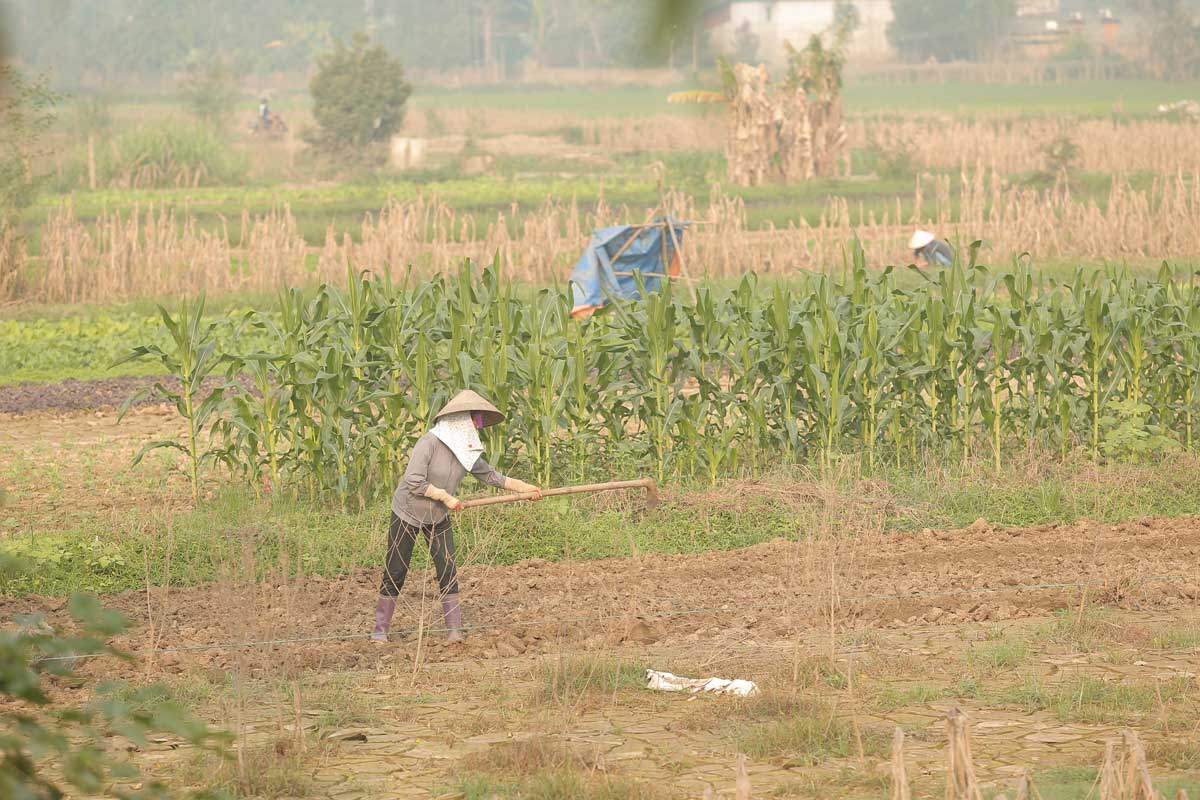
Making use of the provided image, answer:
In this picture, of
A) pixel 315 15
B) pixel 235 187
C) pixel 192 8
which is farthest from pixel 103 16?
pixel 235 187

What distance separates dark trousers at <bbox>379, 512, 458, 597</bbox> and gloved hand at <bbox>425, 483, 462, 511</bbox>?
191mm

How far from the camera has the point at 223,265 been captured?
20.7 metres

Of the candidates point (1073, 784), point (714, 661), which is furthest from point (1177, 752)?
point (714, 661)

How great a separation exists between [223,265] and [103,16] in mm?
56008

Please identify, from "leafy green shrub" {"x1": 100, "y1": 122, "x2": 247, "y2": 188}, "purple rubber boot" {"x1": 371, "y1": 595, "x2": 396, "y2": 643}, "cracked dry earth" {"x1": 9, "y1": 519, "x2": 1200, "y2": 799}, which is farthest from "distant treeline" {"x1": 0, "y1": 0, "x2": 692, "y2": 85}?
"purple rubber boot" {"x1": 371, "y1": 595, "x2": 396, "y2": 643}

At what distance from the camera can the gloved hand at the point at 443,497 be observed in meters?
7.78

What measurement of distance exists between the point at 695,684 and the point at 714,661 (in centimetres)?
38

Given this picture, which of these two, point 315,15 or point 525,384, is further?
point 315,15

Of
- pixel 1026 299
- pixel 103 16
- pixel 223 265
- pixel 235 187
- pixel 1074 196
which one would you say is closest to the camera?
pixel 1026 299

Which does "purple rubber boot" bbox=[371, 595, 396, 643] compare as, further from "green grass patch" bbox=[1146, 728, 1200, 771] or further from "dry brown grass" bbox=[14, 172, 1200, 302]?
"dry brown grass" bbox=[14, 172, 1200, 302]

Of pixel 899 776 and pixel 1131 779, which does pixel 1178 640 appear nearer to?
pixel 1131 779

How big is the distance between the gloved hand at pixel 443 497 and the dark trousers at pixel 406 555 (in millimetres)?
191

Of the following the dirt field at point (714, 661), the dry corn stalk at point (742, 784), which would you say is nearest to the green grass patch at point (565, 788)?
the dirt field at point (714, 661)

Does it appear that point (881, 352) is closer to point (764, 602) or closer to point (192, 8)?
point (764, 602)
